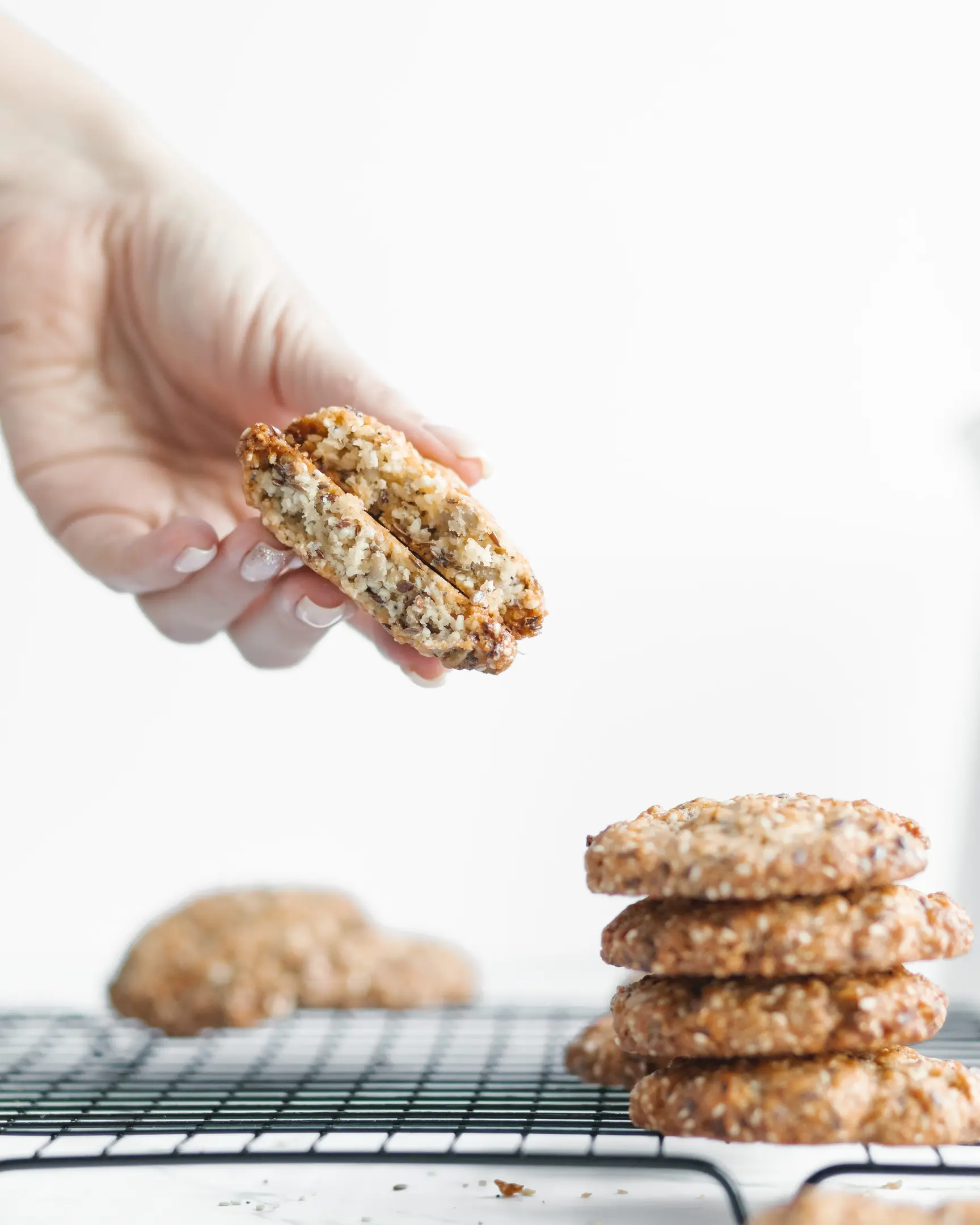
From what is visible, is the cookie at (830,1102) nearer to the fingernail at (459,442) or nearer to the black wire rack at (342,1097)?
the black wire rack at (342,1097)

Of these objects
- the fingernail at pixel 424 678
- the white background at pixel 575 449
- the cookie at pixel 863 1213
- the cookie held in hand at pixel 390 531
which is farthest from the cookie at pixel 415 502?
the white background at pixel 575 449

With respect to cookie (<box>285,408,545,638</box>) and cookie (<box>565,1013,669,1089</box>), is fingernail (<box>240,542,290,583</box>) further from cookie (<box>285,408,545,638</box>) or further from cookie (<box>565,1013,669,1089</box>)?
cookie (<box>565,1013,669,1089</box>)

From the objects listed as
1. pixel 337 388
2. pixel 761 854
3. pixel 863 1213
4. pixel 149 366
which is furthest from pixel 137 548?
pixel 863 1213

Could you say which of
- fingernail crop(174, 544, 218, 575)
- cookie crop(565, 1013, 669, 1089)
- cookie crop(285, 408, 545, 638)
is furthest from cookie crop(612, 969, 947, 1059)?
fingernail crop(174, 544, 218, 575)

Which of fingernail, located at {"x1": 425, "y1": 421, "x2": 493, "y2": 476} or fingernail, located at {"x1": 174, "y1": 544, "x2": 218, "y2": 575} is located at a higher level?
fingernail, located at {"x1": 425, "y1": 421, "x2": 493, "y2": 476}

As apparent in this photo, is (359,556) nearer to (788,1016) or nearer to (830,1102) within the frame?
(788,1016)

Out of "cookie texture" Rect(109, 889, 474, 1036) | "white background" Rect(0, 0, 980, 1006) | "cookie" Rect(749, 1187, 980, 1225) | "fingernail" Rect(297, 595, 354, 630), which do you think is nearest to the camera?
"cookie" Rect(749, 1187, 980, 1225)
